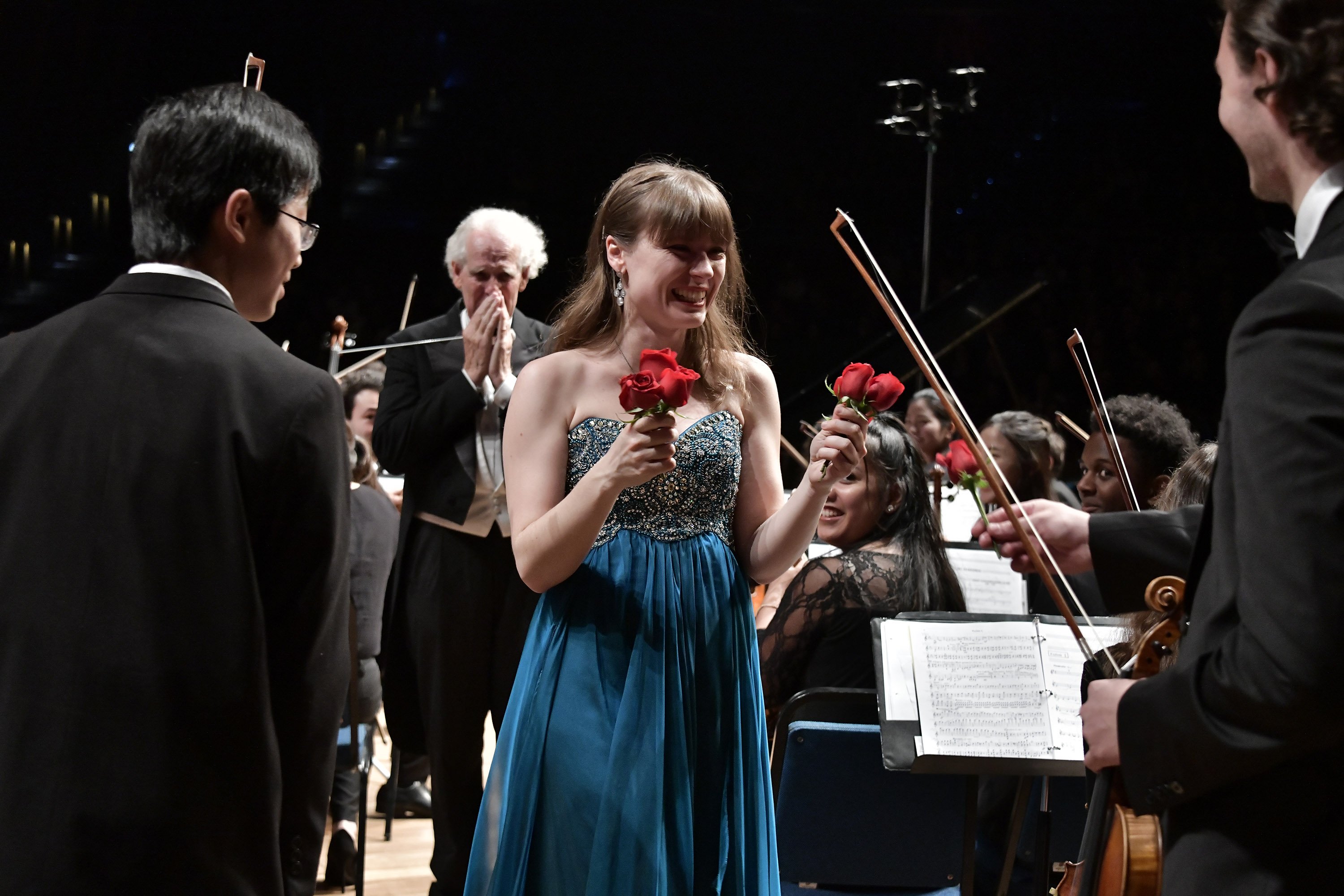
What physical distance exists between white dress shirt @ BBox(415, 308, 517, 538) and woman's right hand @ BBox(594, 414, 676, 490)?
108 centimetres

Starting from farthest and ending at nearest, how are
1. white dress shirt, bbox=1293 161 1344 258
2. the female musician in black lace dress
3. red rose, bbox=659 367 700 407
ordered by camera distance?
the female musician in black lace dress, red rose, bbox=659 367 700 407, white dress shirt, bbox=1293 161 1344 258

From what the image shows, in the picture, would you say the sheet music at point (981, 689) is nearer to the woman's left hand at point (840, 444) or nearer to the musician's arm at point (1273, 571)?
the woman's left hand at point (840, 444)

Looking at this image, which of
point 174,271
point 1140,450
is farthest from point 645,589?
point 1140,450

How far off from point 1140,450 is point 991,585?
65cm

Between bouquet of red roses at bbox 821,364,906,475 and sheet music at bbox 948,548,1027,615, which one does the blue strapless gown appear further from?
sheet music at bbox 948,548,1027,615

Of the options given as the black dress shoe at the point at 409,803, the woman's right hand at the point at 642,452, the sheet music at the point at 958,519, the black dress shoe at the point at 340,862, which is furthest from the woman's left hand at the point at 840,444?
the black dress shoe at the point at 409,803

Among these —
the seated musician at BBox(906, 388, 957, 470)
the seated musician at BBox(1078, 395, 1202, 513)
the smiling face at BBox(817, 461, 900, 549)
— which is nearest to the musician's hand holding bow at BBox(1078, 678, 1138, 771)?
the smiling face at BBox(817, 461, 900, 549)

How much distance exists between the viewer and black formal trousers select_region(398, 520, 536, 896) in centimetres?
268

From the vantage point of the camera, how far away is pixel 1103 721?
111 cm

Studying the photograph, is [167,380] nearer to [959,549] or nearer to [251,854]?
[251,854]

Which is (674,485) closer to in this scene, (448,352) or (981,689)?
(981,689)

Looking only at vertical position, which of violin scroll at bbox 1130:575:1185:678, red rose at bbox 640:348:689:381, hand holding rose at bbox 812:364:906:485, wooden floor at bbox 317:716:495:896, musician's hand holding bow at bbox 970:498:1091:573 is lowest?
wooden floor at bbox 317:716:495:896

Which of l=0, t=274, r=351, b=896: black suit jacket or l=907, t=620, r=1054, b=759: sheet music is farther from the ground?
l=0, t=274, r=351, b=896: black suit jacket

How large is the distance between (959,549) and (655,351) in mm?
1873
